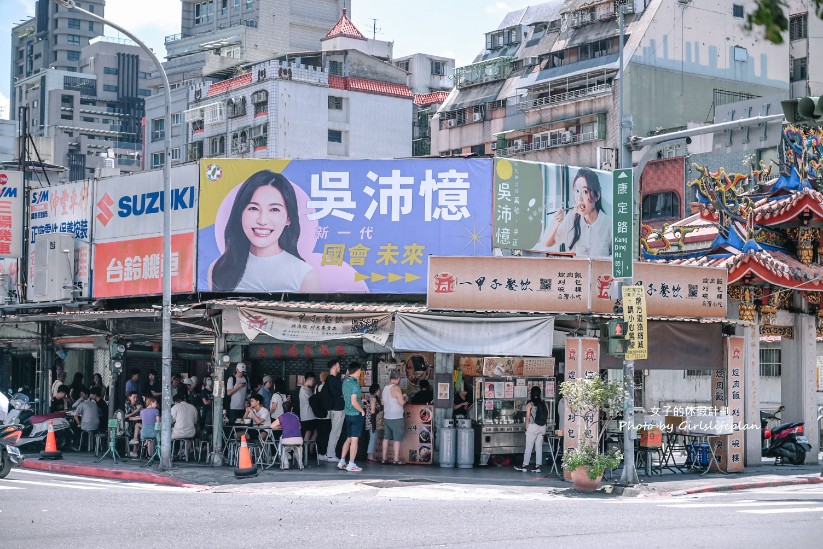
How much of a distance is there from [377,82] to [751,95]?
2438 centimetres

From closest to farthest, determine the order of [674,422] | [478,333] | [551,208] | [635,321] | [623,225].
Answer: [635,321], [623,225], [478,333], [674,422], [551,208]

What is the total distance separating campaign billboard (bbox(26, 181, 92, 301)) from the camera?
95.0 feet

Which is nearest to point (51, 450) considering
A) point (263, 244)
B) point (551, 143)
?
point (263, 244)

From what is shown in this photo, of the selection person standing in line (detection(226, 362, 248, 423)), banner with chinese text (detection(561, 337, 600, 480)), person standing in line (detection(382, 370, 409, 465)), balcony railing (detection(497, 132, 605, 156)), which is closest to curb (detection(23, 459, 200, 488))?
person standing in line (detection(226, 362, 248, 423))

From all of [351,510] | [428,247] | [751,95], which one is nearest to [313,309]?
[428,247]

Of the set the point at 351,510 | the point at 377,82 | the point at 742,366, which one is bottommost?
the point at 351,510

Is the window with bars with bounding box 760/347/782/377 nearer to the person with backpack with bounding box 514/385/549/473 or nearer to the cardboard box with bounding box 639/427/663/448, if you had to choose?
the cardboard box with bounding box 639/427/663/448

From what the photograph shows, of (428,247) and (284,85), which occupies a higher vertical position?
(284,85)

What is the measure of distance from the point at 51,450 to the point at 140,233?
17.1 ft

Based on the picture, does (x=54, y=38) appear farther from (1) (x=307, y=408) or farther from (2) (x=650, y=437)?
(2) (x=650, y=437)

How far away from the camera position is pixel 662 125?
67.2m

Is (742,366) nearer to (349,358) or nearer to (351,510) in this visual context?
(349,358)

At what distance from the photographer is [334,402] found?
24.9 meters

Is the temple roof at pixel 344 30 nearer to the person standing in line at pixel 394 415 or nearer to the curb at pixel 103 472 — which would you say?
the curb at pixel 103 472
